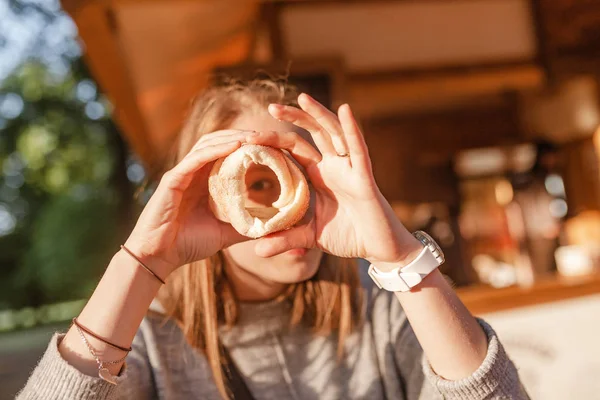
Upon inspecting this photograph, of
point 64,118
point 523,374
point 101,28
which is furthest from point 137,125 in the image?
point 64,118

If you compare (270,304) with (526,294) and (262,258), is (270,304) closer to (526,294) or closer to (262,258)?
(262,258)

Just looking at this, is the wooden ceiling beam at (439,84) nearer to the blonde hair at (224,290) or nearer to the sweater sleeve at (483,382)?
the blonde hair at (224,290)

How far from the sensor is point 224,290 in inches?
55.1

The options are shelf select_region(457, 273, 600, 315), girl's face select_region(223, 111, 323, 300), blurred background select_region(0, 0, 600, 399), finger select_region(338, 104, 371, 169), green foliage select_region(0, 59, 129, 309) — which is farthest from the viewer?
green foliage select_region(0, 59, 129, 309)

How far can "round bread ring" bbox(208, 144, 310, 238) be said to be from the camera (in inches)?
43.4

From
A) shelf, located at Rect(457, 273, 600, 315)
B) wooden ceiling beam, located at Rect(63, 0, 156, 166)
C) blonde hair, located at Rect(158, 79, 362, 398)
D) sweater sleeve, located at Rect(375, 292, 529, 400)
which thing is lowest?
shelf, located at Rect(457, 273, 600, 315)

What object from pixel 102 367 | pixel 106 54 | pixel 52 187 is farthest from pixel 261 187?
pixel 52 187

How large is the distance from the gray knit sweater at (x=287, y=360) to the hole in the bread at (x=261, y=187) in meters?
0.31

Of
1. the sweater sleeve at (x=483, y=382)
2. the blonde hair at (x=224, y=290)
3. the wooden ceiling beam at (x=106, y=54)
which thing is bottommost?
the sweater sleeve at (x=483, y=382)

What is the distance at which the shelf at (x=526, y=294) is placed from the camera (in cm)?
268

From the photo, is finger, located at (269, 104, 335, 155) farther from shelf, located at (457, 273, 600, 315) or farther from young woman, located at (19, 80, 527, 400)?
shelf, located at (457, 273, 600, 315)

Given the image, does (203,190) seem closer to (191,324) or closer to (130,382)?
(191,324)

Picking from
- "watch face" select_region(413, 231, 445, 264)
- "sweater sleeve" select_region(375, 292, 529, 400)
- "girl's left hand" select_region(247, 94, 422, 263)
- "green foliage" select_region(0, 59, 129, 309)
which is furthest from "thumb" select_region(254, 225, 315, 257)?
"green foliage" select_region(0, 59, 129, 309)

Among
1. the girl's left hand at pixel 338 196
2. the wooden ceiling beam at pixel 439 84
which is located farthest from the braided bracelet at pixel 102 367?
the wooden ceiling beam at pixel 439 84
